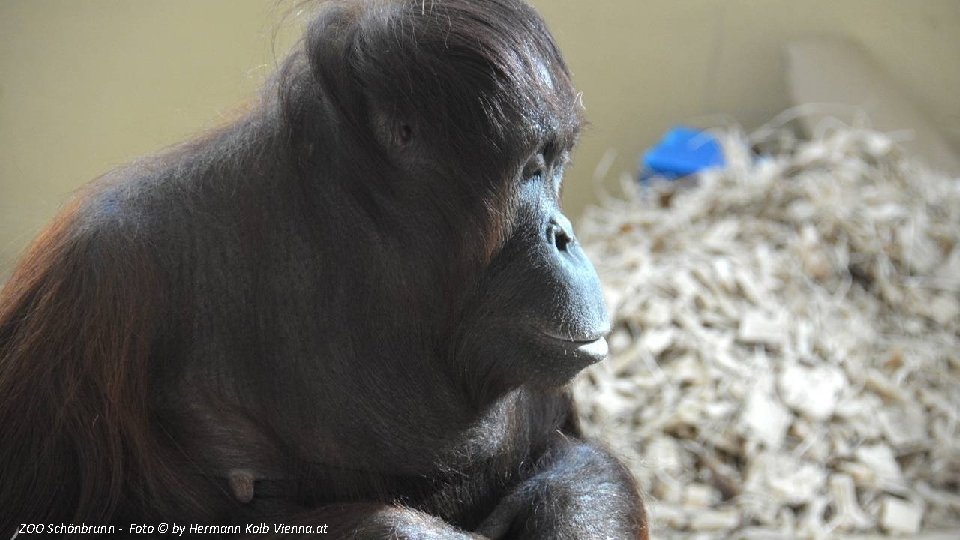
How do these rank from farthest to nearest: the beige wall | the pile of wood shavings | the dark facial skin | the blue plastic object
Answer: the blue plastic object
the beige wall
the pile of wood shavings
the dark facial skin

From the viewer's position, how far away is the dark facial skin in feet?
7.48

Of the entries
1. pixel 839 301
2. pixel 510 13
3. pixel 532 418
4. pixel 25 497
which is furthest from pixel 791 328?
pixel 25 497

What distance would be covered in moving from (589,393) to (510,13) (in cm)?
280

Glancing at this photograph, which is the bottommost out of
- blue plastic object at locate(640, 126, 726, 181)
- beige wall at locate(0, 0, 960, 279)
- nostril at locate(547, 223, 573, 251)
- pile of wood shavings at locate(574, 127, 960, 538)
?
pile of wood shavings at locate(574, 127, 960, 538)

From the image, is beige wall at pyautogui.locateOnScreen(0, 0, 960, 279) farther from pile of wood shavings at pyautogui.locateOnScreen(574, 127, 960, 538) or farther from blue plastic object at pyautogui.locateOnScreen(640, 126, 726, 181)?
pile of wood shavings at pyautogui.locateOnScreen(574, 127, 960, 538)

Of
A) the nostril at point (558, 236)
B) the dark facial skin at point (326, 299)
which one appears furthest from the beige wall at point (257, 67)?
the nostril at point (558, 236)

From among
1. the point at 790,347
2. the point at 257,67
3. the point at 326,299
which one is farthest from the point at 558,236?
the point at 790,347

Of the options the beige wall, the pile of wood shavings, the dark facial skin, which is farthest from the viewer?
the beige wall

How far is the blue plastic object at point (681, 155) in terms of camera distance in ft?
20.9

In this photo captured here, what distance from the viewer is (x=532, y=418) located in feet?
9.39

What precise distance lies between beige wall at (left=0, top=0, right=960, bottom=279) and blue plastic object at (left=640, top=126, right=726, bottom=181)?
233mm

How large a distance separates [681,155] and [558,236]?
4281 mm

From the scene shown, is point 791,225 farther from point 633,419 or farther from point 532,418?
point 532,418

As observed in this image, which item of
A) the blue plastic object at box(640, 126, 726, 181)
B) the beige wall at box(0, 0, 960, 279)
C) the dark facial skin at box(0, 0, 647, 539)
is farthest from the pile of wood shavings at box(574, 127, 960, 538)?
the dark facial skin at box(0, 0, 647, 539)
